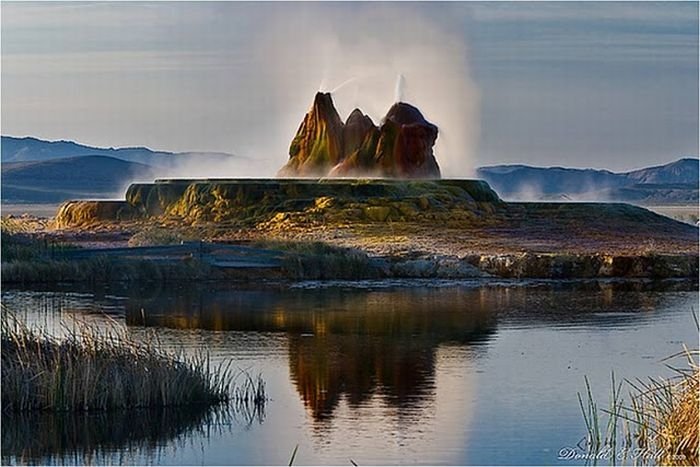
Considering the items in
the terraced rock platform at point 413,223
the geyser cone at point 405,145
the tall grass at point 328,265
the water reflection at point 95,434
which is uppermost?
the geyser cone at point 405,145

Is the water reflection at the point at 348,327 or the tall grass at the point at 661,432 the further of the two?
the water reflection at the point at 348,327

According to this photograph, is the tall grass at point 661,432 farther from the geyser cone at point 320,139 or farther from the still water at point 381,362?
the geyser cone at point 320,139

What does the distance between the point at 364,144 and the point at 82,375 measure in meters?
37.6

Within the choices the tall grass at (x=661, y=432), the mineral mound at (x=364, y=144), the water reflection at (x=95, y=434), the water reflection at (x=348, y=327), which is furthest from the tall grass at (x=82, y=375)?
the mineral mound at (x=364, y=144)

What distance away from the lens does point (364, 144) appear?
171 feet

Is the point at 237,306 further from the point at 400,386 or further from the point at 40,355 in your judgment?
the point at 40,355

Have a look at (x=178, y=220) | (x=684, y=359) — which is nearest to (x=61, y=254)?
(x=178, y=220)

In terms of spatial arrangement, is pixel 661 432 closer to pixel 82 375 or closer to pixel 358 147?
pixel 82 375

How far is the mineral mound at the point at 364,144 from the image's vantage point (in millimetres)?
51562

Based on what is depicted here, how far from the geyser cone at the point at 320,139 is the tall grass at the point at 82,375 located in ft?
122

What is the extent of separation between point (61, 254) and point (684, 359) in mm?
18377

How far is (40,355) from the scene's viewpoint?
14.8 meters

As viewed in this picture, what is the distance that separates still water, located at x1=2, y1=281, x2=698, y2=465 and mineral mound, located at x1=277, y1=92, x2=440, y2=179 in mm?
17048

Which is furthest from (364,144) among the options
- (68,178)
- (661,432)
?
(68,178)
